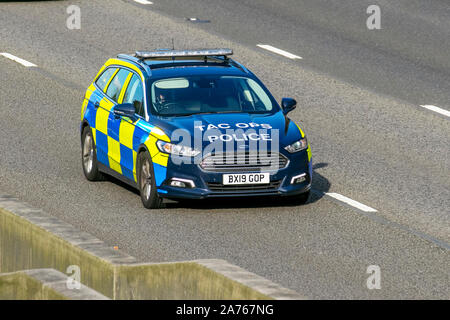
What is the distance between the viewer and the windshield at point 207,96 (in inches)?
595

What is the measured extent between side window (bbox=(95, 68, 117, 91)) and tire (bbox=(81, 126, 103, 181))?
0.62 meters

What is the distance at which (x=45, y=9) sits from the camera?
27.2 meters

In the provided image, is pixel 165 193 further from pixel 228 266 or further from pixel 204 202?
pixel 228 266

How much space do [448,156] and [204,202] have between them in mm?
4393

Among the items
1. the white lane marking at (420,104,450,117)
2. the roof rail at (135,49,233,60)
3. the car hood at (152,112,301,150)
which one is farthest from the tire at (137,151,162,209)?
the white lane marking at (420,104,450,117)

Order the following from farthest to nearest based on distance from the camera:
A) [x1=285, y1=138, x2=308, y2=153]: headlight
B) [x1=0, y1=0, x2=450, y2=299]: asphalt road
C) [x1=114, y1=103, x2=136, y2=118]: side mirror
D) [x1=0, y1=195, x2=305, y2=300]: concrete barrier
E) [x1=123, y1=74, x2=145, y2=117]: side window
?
1. [x1=123, y1=74, x2=145, y2=117]: side window
2. [x1=114, y1=103, x2=136, y2=118]: side mirror
3. [x1=285, y1=138, x2=308, y2=153]: headlight
4. [x1=0, y1=0, x2=450, y2=299]: asphalt road
5. [x1=0, y1=195, x2=305, y2=300]: concrete barrier

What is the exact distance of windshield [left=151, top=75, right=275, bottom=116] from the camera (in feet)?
49.6

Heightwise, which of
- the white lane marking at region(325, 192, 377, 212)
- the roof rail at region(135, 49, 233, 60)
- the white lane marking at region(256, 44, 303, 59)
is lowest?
the white lane marking at region(325, 192, 377, 212)

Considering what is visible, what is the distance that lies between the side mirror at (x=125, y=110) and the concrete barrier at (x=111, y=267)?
340cm

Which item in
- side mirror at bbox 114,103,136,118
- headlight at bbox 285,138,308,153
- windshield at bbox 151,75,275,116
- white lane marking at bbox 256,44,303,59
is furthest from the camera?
white lane marking at bbox 256,44,303,59

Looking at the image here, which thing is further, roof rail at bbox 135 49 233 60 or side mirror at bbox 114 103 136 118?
roof rail at bbox 135 49 233 60

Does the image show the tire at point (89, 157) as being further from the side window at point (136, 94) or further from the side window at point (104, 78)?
the side window at point (136, 94)

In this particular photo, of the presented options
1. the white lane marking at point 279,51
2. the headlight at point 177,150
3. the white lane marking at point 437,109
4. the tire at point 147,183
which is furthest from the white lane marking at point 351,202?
the white lane marking at point 279,51

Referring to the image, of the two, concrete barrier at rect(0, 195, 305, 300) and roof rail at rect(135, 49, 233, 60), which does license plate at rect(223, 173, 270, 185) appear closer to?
roof rail at rect(135, 49, 233, 60)
